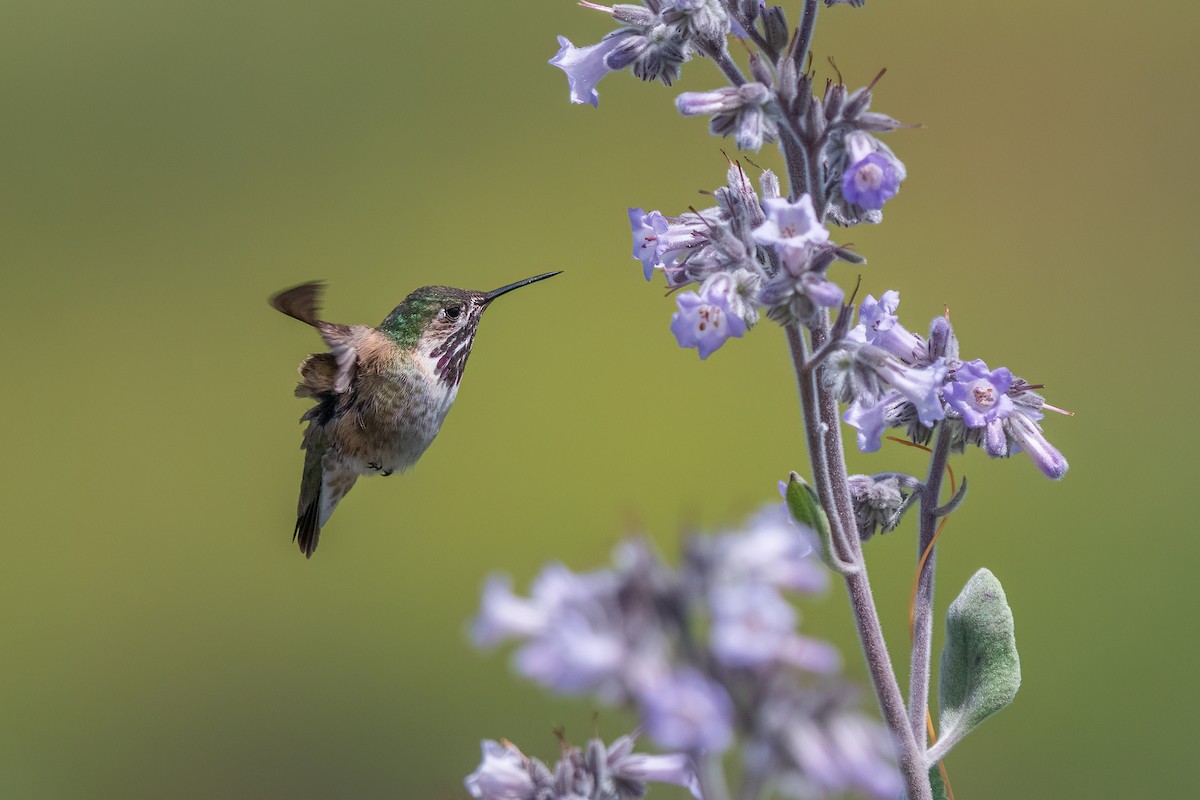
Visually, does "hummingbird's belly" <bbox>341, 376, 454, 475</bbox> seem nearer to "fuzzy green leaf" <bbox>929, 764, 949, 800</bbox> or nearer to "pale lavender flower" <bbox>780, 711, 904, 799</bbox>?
"fuzzy green leaf" <bbox>929, 764, 949, 800</bbox>

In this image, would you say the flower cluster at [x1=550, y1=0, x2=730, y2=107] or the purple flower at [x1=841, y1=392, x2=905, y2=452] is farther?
the purple flower at [x1=841, y1=392, x2=905, y2=452]

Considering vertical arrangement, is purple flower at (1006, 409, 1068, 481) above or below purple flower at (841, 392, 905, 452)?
below

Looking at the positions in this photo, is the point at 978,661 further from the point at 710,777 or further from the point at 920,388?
the point at 710,777

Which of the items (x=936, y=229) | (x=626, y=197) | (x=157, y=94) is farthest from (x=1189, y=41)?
(x=157, y=94)

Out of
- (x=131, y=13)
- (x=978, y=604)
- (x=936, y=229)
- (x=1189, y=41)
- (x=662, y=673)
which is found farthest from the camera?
(x=131, y=13)

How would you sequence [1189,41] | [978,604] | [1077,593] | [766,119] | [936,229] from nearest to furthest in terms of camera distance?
[766,119] < [978,604] < [1077,593] < [936,229] < [1189,41]

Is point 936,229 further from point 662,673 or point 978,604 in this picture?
point 662,673

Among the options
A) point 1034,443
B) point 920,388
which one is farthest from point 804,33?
point 1034,443

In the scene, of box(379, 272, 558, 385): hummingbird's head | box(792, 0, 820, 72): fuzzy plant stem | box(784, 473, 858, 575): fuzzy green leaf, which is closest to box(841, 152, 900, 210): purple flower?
box(792, 0, 820, 72): fuzzy plant stem
